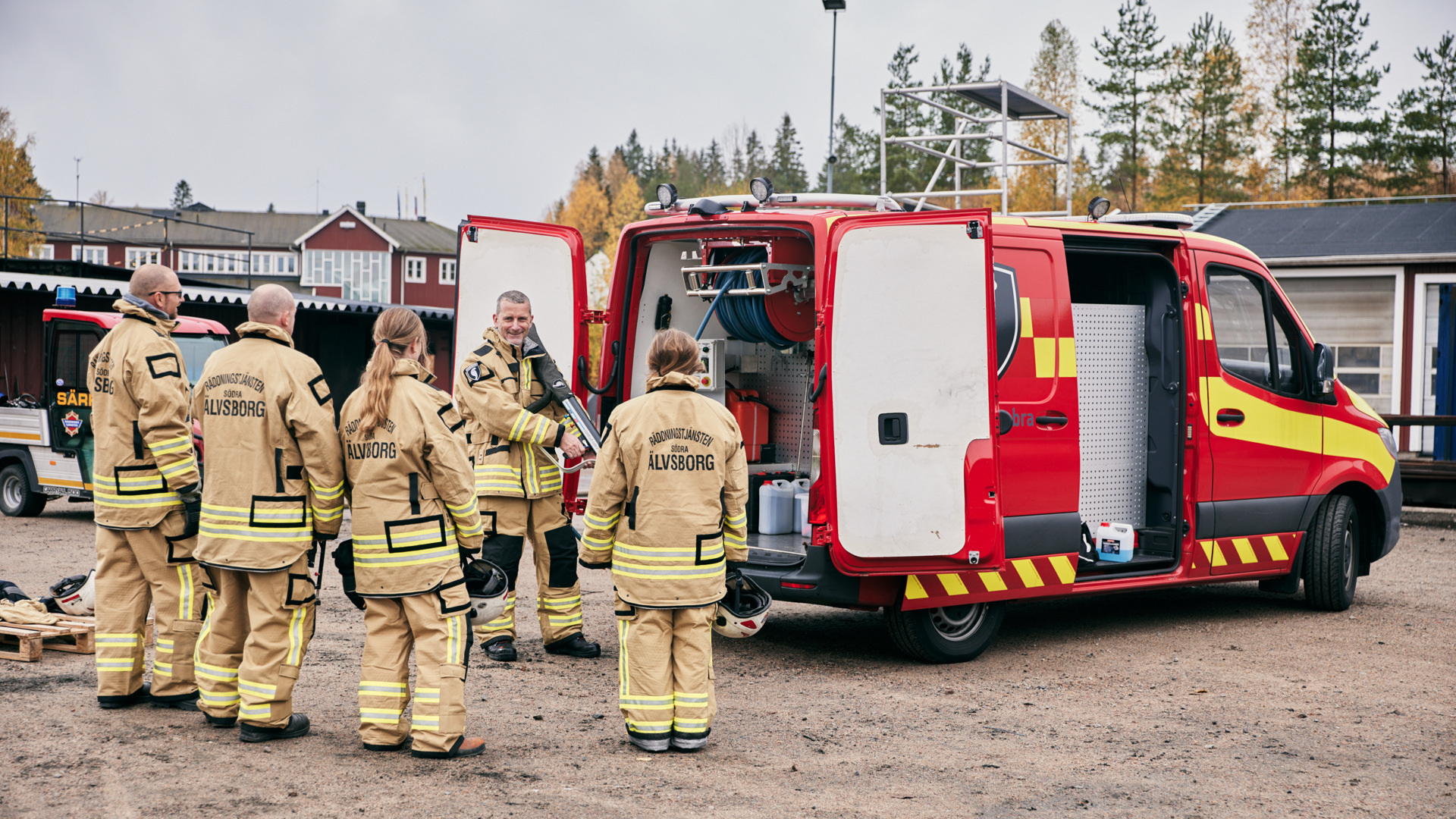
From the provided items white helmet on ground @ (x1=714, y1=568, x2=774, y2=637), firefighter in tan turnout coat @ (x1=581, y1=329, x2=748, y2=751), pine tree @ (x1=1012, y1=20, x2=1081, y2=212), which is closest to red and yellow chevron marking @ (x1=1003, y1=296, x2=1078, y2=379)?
white helmet on ground @ (x1=714, y1=568, x2=774, y2=637)

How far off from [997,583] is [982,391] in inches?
45.7

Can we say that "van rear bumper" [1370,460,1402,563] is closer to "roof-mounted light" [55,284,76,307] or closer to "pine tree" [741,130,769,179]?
"roof-mounted light" [55,284,76,307]

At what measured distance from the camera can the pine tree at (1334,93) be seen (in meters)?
32.8

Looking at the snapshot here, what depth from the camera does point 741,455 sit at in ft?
15.4

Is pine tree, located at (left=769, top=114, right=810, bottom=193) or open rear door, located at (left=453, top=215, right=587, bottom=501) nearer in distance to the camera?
open rear door, located at (left=453, top=215, right=587, bottom=501)

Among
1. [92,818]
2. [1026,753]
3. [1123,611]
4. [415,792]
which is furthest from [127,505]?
[1123,611]

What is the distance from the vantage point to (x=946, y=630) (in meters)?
6.08

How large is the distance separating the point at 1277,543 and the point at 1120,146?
32.5 metres

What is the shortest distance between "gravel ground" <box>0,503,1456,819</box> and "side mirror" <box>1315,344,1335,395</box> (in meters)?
1.48

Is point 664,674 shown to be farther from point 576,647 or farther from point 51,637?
point 51,637

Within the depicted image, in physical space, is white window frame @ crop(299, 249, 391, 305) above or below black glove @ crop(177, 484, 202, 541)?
above

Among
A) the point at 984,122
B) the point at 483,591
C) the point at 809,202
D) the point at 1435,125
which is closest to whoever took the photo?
the point at 483,591

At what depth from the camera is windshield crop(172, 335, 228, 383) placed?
37.4 feet

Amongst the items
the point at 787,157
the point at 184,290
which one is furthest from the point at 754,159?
the point at 184,290
